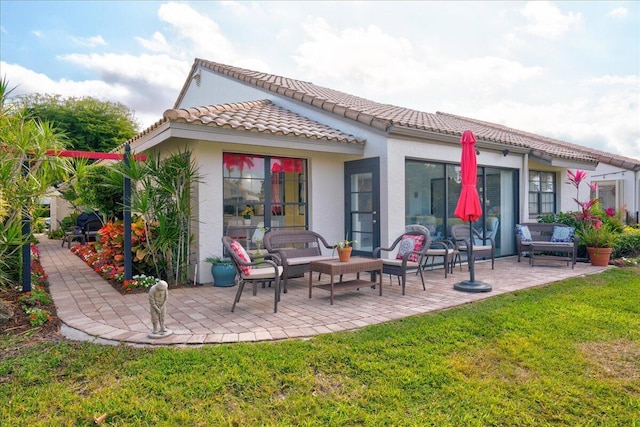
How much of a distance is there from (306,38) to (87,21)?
5910 mm

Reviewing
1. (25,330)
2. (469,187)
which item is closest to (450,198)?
(469,187)

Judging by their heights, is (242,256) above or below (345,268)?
above

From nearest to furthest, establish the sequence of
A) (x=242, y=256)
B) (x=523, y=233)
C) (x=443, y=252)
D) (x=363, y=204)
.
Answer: (x=242, y=256)
(x=443, y=252)
(x=363, y=204)
(x=523, y=233)

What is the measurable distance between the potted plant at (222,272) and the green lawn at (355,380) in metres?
3.21

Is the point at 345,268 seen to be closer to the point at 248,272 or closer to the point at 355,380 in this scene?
the point at 248,272

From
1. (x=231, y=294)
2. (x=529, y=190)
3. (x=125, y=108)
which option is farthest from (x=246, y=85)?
(x=125, y=108)

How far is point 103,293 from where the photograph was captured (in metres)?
6.73

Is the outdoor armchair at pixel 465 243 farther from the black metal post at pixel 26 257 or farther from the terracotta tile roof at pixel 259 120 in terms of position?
the black metal post at pixel 26 257

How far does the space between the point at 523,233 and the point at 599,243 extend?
1608 millimetres

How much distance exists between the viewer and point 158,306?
4.32 m

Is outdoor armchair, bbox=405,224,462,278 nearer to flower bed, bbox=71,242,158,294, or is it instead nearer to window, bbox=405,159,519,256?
window, bbox=405,159,519,256

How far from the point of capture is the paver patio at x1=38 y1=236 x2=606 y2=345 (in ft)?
14.8

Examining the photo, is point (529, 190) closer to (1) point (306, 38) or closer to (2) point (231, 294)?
(1) point (306, 38)

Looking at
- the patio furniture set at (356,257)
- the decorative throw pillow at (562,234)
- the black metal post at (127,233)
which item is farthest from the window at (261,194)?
the decorative throw pillow at (562,234)
